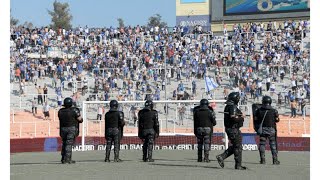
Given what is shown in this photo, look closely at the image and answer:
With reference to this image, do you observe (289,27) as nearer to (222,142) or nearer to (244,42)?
(244,42)

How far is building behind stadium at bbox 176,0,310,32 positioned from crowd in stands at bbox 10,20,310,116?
280cm

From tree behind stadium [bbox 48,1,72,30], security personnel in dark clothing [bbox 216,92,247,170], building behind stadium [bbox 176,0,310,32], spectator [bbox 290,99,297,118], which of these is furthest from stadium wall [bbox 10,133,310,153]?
tree behind stadium [bbox 48,1,72,30]

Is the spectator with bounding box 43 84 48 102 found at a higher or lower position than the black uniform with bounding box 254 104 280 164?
higher

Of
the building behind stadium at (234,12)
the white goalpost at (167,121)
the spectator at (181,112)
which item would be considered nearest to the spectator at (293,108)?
the white goalpost at (167,121)

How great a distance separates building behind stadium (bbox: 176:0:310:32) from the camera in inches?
2084

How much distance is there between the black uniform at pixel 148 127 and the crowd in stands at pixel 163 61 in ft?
51.4

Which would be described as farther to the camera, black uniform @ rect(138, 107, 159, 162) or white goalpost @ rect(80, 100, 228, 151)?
white goalpost @ rect(80, 100, 228, 151)

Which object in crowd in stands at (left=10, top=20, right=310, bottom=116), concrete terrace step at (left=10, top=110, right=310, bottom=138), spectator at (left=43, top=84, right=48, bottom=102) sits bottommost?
concrete terrace step at (left=10, top=110, right=310, bottom=138)

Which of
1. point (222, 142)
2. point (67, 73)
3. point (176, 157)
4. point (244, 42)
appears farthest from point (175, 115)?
point (244, 42)

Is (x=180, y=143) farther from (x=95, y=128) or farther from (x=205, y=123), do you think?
(x=205, y=123)

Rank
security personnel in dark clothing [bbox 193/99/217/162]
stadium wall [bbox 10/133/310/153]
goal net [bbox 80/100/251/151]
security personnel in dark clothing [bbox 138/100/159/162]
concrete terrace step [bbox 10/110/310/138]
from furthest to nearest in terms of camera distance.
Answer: concrete terrace step [bbox 10/110/310/138] < stadium wall [bbox 10/133/310/153] < goal net [bbox 80/100/251/151] < security personnel in dark clothing [bbox 138/100/159/162] < security personnel in dark clothing [bbox 193/99/217/162]

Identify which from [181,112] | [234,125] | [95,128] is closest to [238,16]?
[181,112]

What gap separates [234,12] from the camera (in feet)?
180

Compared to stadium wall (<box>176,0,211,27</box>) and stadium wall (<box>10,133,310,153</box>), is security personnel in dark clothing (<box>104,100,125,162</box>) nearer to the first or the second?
stadium wall (<box>10,133,310,153</box>)
